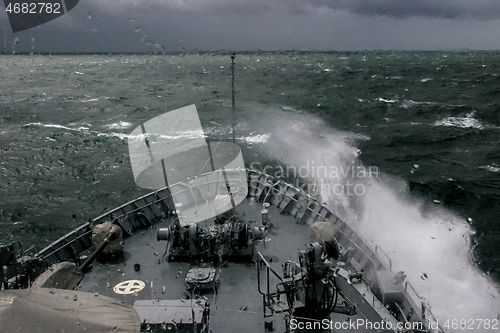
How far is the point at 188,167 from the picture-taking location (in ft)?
135

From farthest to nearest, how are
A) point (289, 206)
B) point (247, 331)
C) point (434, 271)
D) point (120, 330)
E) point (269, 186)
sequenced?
point (434, 271) → point (269, 186) → point (289, 206) → point (247, 331) → point (120, 330)

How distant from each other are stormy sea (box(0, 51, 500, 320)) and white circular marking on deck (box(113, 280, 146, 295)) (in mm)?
3232

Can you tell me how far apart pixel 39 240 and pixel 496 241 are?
34112mm

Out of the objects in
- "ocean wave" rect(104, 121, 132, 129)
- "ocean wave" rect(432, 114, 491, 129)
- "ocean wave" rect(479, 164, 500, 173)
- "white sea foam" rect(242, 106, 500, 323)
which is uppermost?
"ocean wave" rect(432, 114, 491, 129)

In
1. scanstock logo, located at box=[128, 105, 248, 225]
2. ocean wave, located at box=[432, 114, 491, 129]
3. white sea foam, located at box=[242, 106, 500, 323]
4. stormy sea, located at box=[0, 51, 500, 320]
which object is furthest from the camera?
ocean wave, located at box=[432, 114, 491, 129]

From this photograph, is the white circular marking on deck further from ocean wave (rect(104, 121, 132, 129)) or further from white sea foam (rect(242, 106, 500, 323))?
ocean wave (rect(104, 121, 132, 129))

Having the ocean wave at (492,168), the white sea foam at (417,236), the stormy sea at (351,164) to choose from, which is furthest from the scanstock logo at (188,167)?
the ocean wave at (492,168)

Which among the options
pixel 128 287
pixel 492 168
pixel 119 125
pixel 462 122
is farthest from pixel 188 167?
pixel 462 122

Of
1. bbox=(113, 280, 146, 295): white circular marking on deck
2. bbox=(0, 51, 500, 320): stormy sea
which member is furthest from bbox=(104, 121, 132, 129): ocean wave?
bbox=(113, 280, 146, 295): white circular marking on deck

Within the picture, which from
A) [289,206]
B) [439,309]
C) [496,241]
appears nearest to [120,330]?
[289,206]

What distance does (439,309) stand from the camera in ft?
64.8

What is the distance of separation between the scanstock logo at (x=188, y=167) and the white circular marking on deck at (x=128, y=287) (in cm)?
279

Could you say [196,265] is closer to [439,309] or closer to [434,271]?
[439,309]

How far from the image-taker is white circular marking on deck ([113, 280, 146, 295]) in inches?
496
